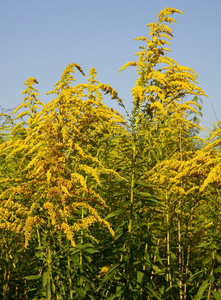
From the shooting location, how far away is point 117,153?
6.25 meters

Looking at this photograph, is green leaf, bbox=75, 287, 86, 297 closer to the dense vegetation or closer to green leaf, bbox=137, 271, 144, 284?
the dense vegetation

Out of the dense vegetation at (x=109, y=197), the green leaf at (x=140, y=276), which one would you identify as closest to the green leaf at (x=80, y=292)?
the dense vegetation at (x=109, y=197)

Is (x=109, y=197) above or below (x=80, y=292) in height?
above

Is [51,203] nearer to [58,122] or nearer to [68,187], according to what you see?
[68,187]

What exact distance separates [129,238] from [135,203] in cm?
39

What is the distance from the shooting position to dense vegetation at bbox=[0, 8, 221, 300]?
385cm

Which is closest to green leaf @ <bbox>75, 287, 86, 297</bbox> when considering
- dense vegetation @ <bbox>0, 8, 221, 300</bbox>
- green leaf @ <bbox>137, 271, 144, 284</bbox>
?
dense vegetation @ <bbox>0, 8, 221, 300</bbox>

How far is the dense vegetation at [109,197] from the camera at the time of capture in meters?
3.85

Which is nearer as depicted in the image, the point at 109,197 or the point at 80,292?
the point at 80,292

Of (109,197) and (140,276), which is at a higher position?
(109,197)

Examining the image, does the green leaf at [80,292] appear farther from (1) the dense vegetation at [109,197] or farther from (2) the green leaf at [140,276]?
(2) the green leaf at [140,276]

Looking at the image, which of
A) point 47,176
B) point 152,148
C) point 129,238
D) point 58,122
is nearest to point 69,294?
point 129,238

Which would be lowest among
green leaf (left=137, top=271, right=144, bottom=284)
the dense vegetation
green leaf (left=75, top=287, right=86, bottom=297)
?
green leaf (left=75, top=287, right=86, bottom=297)

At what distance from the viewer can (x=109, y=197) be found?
4.82m
